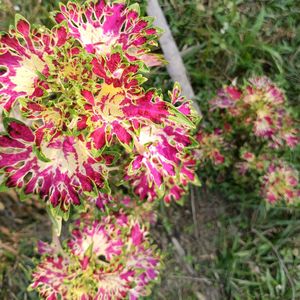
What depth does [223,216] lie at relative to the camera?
2273 millimetres

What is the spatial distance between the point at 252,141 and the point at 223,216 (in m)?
0.46

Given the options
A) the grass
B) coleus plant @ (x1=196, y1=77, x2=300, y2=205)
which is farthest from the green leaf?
the grass

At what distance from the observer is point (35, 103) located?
3.51 feet

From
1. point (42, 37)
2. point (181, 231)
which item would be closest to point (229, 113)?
point (181, 231)

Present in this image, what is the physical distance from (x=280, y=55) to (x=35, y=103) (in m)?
1.67

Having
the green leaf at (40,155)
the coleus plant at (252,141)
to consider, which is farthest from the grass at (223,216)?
the green leaf at (40,155)

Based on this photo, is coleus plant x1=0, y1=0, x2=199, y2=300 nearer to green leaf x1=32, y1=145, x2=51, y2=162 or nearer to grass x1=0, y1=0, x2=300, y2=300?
green leaf x1=32, y1=145, x2=51, y2=162

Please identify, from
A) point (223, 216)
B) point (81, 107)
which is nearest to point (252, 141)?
point (223, 216)

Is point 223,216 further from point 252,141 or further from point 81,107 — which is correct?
point 81,107

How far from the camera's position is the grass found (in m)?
2.15

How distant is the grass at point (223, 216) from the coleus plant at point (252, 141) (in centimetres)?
15

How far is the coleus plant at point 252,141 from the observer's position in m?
1.88

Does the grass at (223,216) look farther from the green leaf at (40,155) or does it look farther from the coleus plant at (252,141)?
the green leaf at (40,155)

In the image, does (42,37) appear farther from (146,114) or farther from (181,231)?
(181,231)
